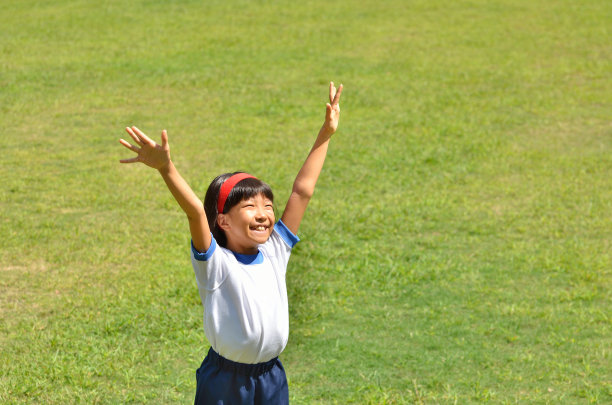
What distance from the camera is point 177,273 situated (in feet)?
19.7

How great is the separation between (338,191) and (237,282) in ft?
16.2

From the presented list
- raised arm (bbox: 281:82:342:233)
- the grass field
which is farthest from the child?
the grass field

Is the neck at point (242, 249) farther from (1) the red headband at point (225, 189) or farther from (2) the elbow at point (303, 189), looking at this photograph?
(2) the elbow at point (303, 189)

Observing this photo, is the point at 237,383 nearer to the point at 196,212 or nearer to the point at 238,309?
the point at 238,309

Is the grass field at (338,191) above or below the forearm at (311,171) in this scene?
below

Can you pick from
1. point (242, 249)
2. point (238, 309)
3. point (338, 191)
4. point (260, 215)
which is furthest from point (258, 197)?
point (338, 191)

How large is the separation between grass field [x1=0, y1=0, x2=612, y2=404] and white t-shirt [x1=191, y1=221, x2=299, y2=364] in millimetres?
1672

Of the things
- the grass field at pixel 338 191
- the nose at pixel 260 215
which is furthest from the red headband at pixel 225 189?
the grass field at pixel 338 191

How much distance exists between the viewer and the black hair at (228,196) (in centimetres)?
305

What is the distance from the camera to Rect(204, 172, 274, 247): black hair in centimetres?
305

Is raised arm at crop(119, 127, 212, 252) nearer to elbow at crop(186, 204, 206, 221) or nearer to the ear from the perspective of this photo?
elbow at crop(186, 204, 206, 221)

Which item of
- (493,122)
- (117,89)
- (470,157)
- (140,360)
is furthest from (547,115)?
(140,360)

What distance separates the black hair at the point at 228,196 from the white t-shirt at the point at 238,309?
176 millimetres

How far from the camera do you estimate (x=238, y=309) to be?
2.90 metres
